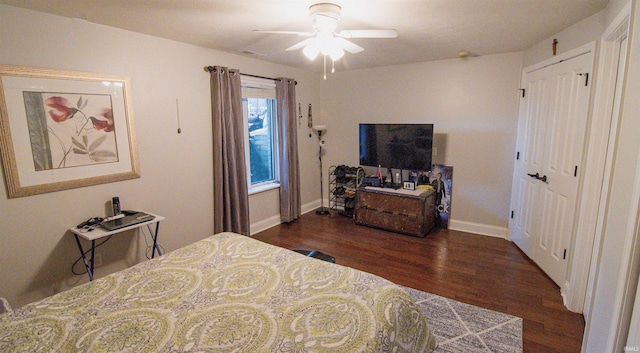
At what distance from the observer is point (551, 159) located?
113 inches

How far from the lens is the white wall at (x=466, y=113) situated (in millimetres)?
3777

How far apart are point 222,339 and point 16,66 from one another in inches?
96.7

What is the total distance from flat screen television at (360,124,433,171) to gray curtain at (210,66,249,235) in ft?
6.08

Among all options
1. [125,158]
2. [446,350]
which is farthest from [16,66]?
[446,350]

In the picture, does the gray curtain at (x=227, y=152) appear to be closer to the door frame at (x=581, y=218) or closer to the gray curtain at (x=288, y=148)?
the gray curtain at (x=288, y=148)

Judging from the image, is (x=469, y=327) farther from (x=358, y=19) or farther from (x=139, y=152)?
(x=139, y=152)

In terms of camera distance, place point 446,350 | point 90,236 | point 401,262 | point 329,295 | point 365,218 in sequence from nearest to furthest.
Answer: point 329,295 → point 446,350 → point 90,236 → point 401,262 → point 365,218

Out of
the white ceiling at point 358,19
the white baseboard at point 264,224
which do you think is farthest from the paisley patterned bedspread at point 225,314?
the white baseboard at point 264,224

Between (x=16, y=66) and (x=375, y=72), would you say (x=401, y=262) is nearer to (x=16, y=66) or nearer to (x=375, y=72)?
(x=375, y=72)

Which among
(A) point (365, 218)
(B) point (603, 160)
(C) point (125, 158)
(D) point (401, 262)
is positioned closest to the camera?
(B) point (603, 160)

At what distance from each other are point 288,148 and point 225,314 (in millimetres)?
3221

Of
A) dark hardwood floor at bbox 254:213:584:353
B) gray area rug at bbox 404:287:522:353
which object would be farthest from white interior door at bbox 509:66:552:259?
gray area rug at bbox 404:287:522:353

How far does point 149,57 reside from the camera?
9.49ft

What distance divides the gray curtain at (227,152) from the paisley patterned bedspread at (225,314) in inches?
64.8
